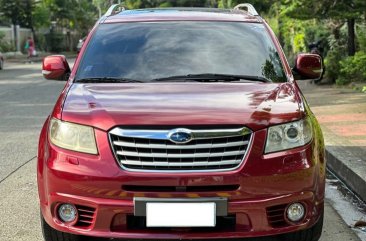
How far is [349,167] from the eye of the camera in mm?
6297

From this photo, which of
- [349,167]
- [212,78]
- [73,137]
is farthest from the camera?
[349,167]

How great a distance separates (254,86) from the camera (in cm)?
423

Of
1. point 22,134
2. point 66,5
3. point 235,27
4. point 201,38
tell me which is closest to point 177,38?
point 201,38

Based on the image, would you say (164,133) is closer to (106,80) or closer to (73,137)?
(73,137)

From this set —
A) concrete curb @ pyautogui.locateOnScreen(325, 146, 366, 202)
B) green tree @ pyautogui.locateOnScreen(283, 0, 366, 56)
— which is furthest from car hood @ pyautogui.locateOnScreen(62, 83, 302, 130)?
green tree @ pyautogui.locateOnScreen(283, 0, 366, 56)

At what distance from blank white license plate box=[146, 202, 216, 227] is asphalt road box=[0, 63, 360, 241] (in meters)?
1.44

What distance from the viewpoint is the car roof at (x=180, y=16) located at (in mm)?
5141

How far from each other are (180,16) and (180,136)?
1.95 m

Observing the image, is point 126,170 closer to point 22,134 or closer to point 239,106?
point 239,106

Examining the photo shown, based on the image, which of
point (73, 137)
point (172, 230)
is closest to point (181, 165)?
point (172, 230)

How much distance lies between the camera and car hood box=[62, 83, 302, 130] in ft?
11.8

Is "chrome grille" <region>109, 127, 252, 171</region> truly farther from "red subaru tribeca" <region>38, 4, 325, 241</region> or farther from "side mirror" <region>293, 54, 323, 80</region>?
"side mirror" <region>293, 54, 323, 80</region>

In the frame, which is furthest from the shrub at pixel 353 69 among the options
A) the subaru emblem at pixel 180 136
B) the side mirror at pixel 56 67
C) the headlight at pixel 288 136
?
the subaru emblem at pixel 180 136

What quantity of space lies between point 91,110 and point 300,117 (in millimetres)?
1383
